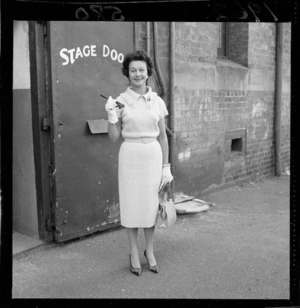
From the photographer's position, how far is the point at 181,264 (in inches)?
163

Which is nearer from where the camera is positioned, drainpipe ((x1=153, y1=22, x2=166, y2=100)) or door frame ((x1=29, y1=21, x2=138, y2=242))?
door frame ((x1=29, y1=21, x2=138, y2=242))

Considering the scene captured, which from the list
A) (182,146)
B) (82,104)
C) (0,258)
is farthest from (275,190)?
(0,258)

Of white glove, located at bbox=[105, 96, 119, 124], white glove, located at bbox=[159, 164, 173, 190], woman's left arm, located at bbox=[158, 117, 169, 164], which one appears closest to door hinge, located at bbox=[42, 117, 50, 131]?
white glove, located at bbox=[105, 96, 119, 124]

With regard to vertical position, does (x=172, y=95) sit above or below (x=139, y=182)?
above

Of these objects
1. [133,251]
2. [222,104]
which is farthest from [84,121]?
[222,104]

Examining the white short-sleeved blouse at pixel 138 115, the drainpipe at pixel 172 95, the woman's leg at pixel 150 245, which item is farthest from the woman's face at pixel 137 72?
the drainpipe at pixel 172 95

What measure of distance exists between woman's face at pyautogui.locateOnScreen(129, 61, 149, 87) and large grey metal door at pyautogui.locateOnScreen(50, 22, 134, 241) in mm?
865

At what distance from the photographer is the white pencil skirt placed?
12.5ft

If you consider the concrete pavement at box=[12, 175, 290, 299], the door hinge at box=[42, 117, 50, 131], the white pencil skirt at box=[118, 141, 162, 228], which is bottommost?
the concrete pavement at box=[12, 175, 290, 299]

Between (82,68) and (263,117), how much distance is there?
4.50 m

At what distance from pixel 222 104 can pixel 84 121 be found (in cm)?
305

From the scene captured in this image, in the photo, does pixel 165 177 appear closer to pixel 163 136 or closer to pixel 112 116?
pixel 163 136

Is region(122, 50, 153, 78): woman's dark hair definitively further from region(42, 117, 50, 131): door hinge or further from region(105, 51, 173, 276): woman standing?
region(42, 117, 50, 131): door hinge
